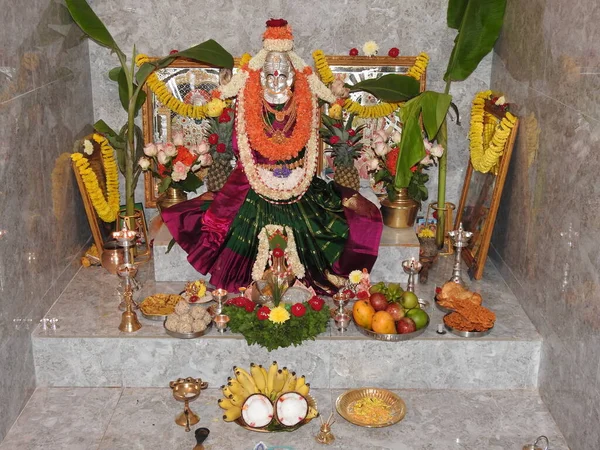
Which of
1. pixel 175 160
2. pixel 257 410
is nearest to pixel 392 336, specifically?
pixel 257 410

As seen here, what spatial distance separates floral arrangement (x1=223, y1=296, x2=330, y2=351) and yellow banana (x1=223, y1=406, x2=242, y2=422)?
0.63 m

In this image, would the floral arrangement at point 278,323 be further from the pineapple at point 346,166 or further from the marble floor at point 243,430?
the pineapple at point 346,166

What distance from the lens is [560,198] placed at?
19.3 ft

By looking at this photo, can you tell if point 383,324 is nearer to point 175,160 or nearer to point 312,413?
point 312,413

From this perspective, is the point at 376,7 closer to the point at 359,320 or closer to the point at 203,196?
the point at 203,196

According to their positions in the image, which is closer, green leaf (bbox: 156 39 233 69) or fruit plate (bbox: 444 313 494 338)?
fruit plate (bbox: 444 313 494 338)

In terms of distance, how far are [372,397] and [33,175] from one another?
3195mm

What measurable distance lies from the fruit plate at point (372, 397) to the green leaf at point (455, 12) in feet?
12.2

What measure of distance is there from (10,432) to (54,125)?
269 centimetres

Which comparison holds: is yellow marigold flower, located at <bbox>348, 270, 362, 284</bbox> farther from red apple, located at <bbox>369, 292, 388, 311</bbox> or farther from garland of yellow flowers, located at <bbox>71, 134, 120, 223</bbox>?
garland of yellow flowers, located at <bbox>71, 134, 120, 223</bbox>

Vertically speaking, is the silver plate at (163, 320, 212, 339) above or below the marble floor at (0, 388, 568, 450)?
above

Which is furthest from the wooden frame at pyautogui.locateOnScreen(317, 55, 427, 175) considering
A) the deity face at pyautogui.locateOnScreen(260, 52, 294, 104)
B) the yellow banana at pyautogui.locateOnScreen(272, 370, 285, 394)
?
the yellow banana at pyautogui.locateOnScreen(272, 370, 285, 394)

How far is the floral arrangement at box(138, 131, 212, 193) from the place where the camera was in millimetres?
7488

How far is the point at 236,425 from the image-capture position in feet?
18.7
